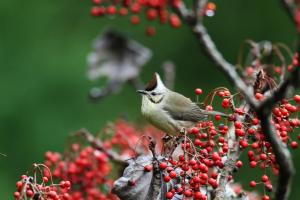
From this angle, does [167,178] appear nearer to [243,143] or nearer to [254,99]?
[243,143]

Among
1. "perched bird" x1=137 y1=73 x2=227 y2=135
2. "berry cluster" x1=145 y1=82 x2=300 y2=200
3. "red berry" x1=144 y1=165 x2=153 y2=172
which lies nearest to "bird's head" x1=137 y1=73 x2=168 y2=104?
"perched bird" x1=137 y1=73 x2=227 y2=135

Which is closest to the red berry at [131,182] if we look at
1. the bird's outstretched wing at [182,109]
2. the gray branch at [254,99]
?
the gray branch at [254,99]

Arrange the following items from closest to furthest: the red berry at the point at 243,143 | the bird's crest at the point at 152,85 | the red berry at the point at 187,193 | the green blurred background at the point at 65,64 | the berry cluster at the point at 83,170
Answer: the red berry at the point at 187,193
the red berry at the point at 243,143
the berry cluster at the point at 83,170
the bird's crest at the point at 152,85
the green blurred background at the point at 65,64

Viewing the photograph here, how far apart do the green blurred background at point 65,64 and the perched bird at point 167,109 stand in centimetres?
194

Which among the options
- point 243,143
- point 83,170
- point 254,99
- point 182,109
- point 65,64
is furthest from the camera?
point 65,64

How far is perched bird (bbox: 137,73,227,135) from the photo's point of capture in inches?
144

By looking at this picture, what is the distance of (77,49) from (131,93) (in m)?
0.68

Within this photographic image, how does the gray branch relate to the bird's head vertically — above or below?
below

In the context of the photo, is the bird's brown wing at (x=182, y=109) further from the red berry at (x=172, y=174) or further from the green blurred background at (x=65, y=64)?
the green blurred background at (x=65, y=64)

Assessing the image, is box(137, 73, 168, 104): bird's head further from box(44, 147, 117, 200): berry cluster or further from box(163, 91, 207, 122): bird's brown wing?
box(44, 147, 117, 200): berry cluster

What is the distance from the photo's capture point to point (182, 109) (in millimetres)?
3814

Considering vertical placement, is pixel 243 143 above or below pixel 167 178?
above

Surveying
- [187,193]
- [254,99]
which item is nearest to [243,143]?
[187,193]

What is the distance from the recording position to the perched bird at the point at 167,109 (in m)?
3.66
